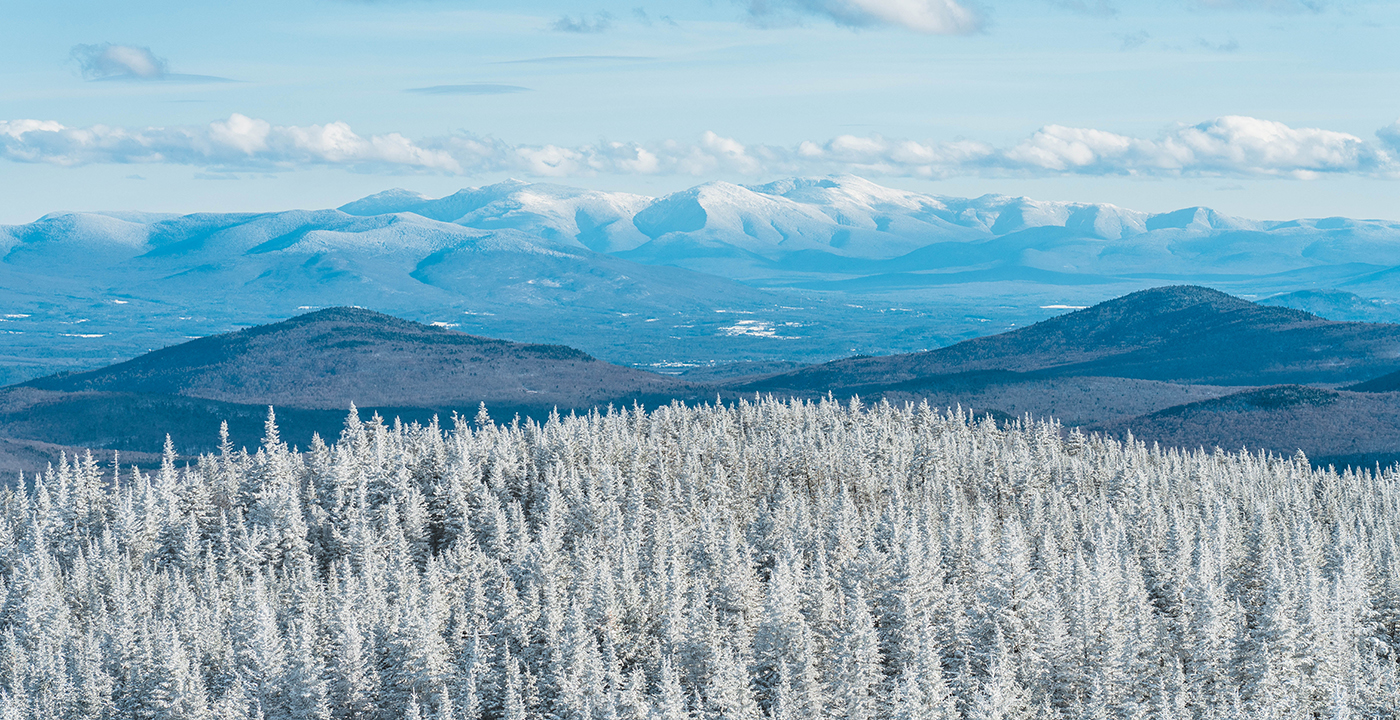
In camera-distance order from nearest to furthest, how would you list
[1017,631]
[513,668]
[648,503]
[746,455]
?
[513,668]
[1017,631]
[648,503]
[746,455]

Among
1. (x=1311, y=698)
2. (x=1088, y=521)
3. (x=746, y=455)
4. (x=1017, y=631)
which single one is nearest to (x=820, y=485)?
(x=746, y=455)

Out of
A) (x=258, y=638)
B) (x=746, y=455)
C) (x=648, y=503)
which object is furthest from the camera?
(x=746, y=455)

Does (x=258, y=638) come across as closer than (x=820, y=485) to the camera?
Yes

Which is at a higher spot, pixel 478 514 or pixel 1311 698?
pixel 478 514

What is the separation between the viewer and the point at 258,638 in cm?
7669

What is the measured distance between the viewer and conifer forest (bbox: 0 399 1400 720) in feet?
245

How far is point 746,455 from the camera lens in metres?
130

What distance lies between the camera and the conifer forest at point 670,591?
245ft

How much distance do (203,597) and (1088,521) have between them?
232 feet

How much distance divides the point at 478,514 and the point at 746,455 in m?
29.9

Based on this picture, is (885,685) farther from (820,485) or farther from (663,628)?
(820,485)

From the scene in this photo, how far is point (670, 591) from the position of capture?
8350 cm

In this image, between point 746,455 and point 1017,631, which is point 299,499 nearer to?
point 746,455

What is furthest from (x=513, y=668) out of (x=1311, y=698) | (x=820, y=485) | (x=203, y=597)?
(x=820, y=485)
